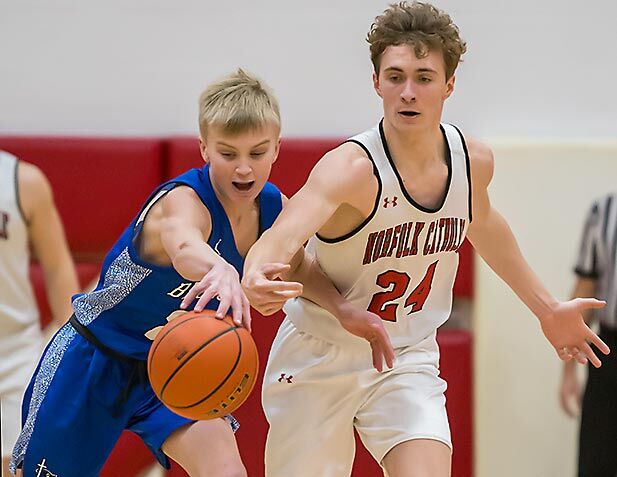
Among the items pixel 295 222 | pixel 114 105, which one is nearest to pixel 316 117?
pixel 114 105

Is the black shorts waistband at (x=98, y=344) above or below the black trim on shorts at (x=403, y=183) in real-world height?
below

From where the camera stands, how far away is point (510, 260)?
343cm

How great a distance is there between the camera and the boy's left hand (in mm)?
3309

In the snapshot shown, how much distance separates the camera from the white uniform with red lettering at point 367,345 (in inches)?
124

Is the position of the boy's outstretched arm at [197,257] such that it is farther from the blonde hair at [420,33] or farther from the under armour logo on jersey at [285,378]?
the blonde hair at [420,33]

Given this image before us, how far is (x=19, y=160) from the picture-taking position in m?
4.81

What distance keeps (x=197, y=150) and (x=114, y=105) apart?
55cm

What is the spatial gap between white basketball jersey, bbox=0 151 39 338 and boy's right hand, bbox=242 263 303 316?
6.72ft

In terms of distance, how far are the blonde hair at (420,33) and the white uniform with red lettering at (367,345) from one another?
0.26 m

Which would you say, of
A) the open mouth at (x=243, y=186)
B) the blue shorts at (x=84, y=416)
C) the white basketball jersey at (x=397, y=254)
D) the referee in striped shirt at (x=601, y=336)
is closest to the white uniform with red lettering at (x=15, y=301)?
the blue shorts at (x=84, y=416)

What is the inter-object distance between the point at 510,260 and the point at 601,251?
1222 millimetres

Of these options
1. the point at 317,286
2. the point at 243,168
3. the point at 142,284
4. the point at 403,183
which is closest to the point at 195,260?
the point at 243,168

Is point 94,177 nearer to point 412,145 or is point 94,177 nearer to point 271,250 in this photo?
point 412,145

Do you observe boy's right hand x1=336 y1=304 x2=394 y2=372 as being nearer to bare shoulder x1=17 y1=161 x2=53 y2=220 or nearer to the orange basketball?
the orange basketball
